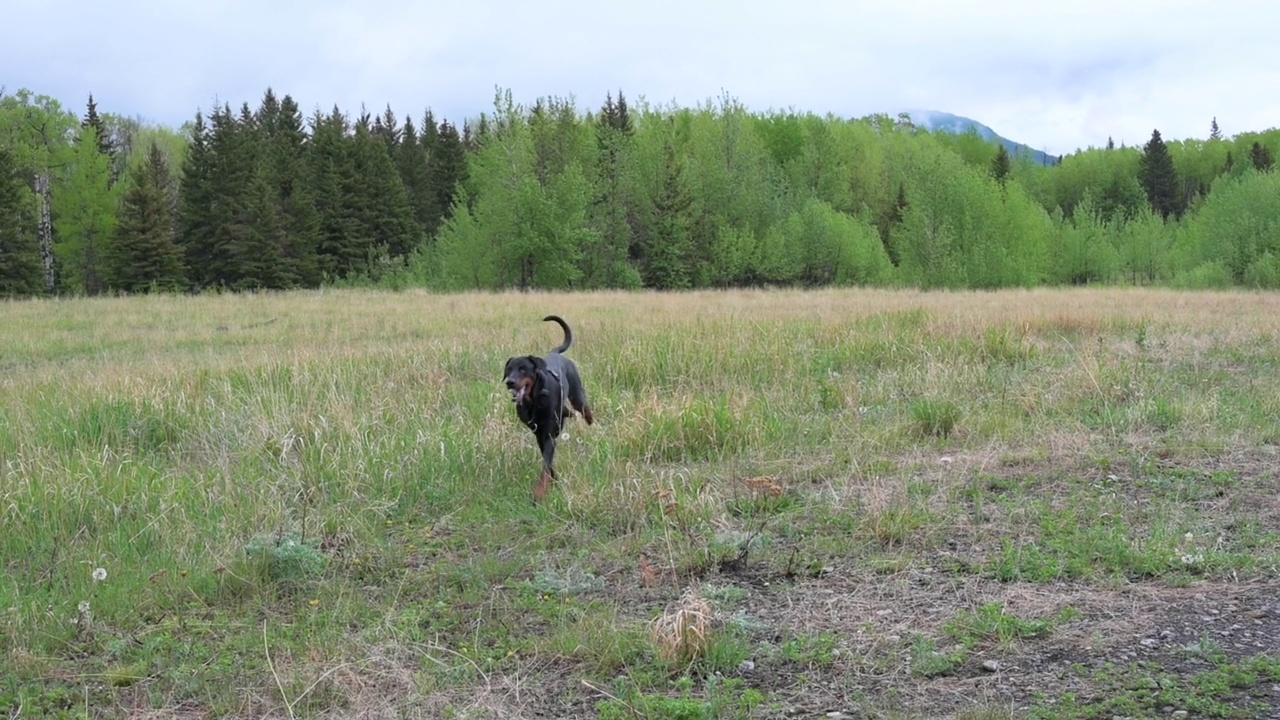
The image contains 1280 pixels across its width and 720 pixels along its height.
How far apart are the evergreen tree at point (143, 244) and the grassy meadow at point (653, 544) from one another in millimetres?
34214

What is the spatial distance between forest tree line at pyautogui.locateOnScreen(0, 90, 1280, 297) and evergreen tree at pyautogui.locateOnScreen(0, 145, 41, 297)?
0.28 ft

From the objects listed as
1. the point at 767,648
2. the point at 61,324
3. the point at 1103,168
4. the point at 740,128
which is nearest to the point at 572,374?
the point at 767,648

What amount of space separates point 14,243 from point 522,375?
4053cm

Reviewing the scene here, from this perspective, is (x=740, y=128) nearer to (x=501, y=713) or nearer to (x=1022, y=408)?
(x=1022, y=408)

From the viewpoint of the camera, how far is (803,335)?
448 inches

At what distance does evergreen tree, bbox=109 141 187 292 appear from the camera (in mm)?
39188

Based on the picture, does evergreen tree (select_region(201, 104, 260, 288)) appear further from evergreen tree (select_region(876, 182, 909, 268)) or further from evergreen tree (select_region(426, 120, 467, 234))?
evergreen tree (select_region(876, 182, 909, 268))

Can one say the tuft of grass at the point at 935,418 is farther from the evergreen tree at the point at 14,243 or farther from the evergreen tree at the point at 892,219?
the evergreen tree at the point at 892,219

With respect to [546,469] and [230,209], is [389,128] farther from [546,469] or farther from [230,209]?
[546,469]

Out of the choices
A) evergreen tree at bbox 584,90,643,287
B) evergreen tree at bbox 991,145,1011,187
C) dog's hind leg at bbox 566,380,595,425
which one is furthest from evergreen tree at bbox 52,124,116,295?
evergreen tree at bbox 991,145,1011,187

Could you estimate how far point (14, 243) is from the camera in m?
37.0

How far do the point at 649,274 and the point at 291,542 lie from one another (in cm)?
3837

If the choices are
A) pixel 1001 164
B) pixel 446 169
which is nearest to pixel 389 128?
pixel 446 169

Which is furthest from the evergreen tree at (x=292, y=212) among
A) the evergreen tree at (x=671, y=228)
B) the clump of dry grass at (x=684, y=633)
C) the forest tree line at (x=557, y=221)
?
the clump of dry grass at (x=684, y=633)
